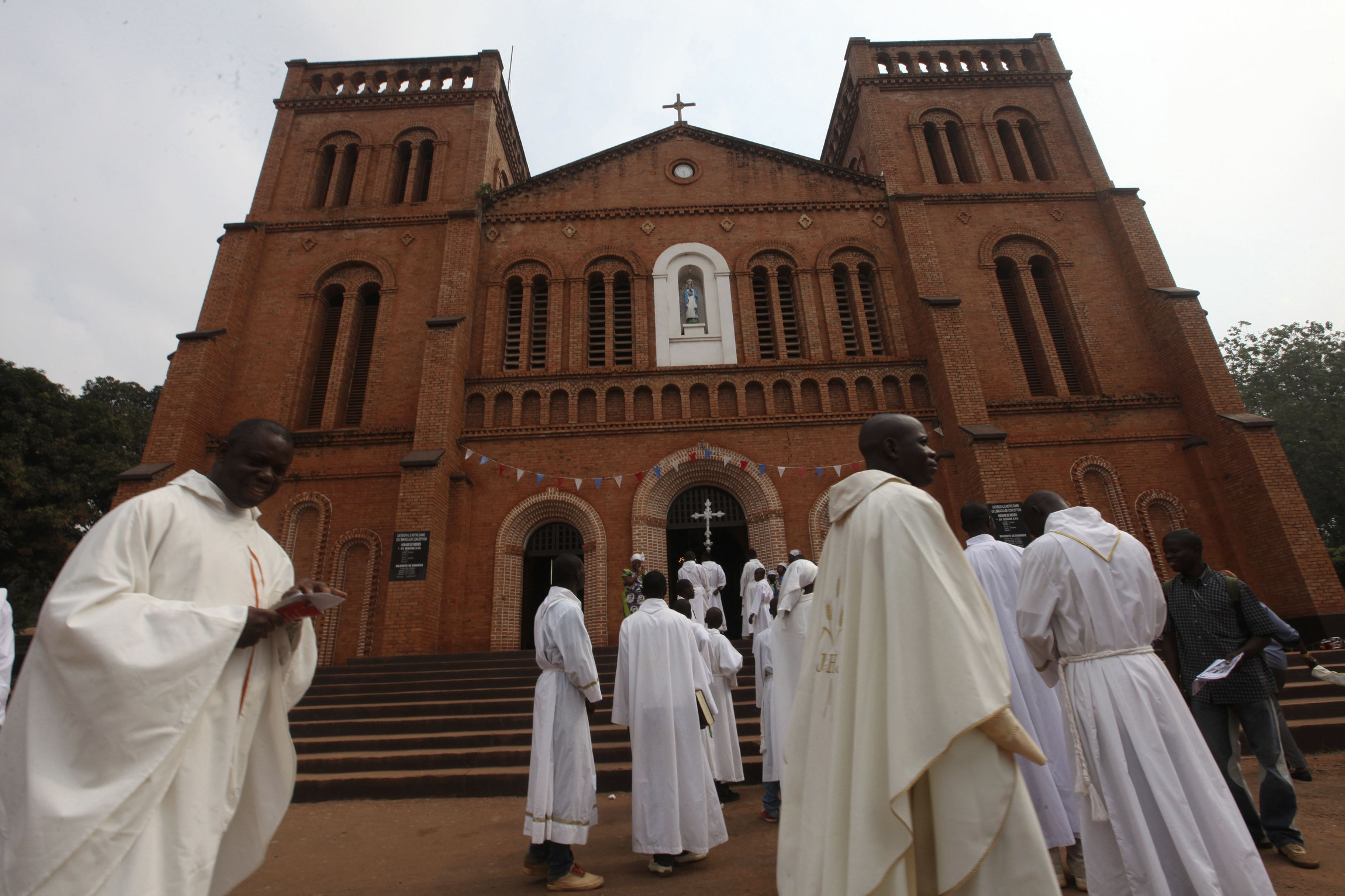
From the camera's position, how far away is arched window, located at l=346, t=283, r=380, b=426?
15219 millimetres

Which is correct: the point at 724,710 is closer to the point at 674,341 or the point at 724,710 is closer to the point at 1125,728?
the point at 1125,728

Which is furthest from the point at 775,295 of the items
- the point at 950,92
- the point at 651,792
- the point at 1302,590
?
the point at 651,792

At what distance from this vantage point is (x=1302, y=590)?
1191cm

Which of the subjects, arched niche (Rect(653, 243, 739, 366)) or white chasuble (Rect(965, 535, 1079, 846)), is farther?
arched niche (Rect(653, 243, 739, 366))

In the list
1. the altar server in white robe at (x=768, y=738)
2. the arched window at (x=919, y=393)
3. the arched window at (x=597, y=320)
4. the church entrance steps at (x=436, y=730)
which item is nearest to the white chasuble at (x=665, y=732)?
the altar server in white robe at (x=768, y=738)

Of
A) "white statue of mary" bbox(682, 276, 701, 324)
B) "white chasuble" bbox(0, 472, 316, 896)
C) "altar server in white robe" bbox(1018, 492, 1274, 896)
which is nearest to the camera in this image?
"white chasuble" bbox(0, 472, 316, 896)

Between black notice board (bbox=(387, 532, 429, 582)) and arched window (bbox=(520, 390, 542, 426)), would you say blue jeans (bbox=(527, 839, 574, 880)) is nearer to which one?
black notice board (bbox=(387, 532, 429, 582))

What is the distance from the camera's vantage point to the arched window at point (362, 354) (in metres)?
15.2

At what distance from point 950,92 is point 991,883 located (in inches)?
850

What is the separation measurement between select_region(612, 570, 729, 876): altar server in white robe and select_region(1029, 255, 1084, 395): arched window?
13579 mm

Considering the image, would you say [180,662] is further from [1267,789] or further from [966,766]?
[1267,789]

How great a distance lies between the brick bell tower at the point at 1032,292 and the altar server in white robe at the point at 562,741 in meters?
10.3

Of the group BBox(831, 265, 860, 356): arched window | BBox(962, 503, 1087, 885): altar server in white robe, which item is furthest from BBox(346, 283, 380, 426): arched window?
BBox(962, 503, 1087, 885): altar server in white robe

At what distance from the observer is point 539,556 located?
46.0 feet
